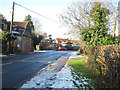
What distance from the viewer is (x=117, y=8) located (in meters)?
13.7

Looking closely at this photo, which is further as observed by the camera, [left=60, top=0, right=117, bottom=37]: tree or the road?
[left=60, top=0, right=117, bottom=37]: tree

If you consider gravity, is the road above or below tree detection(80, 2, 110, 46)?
below

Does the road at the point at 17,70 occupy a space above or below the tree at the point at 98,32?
below

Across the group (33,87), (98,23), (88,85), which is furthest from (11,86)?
(98,23)

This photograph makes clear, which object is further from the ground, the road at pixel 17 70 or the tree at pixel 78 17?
the tree at pixel 78 17

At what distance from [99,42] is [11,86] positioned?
830 cm

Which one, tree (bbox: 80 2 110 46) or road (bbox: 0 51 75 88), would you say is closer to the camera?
road (bbox: 0 51 75 88)

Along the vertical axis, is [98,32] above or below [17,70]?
above

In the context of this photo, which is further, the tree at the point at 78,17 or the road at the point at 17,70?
the tree at the point at 78,17

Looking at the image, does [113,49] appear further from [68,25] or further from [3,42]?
[3,42]

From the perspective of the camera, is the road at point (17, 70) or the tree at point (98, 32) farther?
the tree at point (98, 32)

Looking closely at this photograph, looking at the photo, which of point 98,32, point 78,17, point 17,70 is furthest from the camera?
point 78,17

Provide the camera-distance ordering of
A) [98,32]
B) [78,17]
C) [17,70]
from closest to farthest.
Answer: [17,70], [98,32], [78,17]

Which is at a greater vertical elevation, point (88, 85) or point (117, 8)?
point (117, 8)
